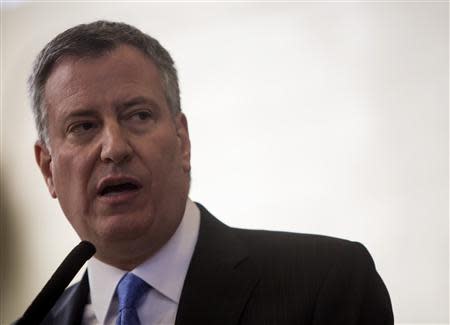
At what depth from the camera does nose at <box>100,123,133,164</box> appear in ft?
3.47

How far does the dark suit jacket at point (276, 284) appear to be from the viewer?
3.39ft

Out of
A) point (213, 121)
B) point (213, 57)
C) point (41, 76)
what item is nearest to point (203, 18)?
point (213, 57)

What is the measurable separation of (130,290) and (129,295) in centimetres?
1

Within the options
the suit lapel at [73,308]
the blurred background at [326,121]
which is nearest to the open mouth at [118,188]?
the suit lapel at [73,308]

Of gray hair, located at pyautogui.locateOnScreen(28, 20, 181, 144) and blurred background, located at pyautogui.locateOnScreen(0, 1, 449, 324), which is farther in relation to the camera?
blurred background, located at pyautogui.locateOnScreen(0, 1, 449, 324)

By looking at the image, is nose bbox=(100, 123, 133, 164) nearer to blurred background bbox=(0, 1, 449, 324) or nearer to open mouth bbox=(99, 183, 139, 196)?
open mouth bbox=(99, 183, 139, 196)

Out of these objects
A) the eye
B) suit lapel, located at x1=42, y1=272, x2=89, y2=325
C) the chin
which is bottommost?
suit lapel, located at x1=42, y1=272, x2=89, y2=325

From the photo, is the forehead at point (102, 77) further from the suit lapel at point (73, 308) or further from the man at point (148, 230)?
the suit lapel at point (73, 308)

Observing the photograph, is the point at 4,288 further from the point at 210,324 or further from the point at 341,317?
the point at 341,317

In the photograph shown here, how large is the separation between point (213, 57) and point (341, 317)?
120 cm

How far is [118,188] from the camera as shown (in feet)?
3.55

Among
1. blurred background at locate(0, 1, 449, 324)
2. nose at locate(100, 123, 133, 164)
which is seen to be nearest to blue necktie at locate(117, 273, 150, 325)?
nose at locate(100, 123, 133, 164)

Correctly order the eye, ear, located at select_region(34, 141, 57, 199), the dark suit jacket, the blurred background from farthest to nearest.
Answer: the blurred background, ear, located at select_region(34, 141, 57, 199), the eye, the dark suit jacket

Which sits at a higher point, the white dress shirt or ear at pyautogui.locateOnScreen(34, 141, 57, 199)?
ear at pyautogui.locateOnScreen(34, 141, 57, 199)
